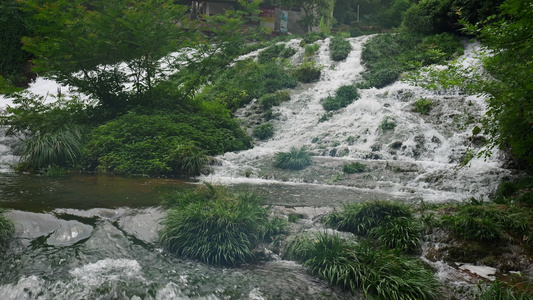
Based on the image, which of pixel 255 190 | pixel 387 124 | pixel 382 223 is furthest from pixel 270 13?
pixel 382 223

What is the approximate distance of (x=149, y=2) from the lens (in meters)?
10.9

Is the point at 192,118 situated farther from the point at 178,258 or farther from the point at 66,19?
the point at 178,258

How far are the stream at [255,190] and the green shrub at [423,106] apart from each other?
0.82ft

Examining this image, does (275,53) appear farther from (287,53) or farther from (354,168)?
(354,168)

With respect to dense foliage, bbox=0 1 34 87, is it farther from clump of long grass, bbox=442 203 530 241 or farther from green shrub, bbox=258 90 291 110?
clump of long grass, bbox=442 203 530 241

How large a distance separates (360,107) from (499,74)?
922 centimetres

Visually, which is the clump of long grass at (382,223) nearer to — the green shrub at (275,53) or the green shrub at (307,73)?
the green shrub at (307,73)

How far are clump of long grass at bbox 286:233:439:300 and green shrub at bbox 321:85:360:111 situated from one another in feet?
39.0

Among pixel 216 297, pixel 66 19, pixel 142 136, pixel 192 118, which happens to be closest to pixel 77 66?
pixel 66 19

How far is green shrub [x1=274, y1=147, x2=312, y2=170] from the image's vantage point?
11.4 m

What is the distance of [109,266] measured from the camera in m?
4.89

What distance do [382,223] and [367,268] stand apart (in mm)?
1475

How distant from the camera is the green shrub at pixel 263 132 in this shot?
1566 cm

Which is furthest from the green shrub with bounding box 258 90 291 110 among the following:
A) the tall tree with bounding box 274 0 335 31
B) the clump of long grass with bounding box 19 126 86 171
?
the tall tree with bounding box 274 0 335 31
